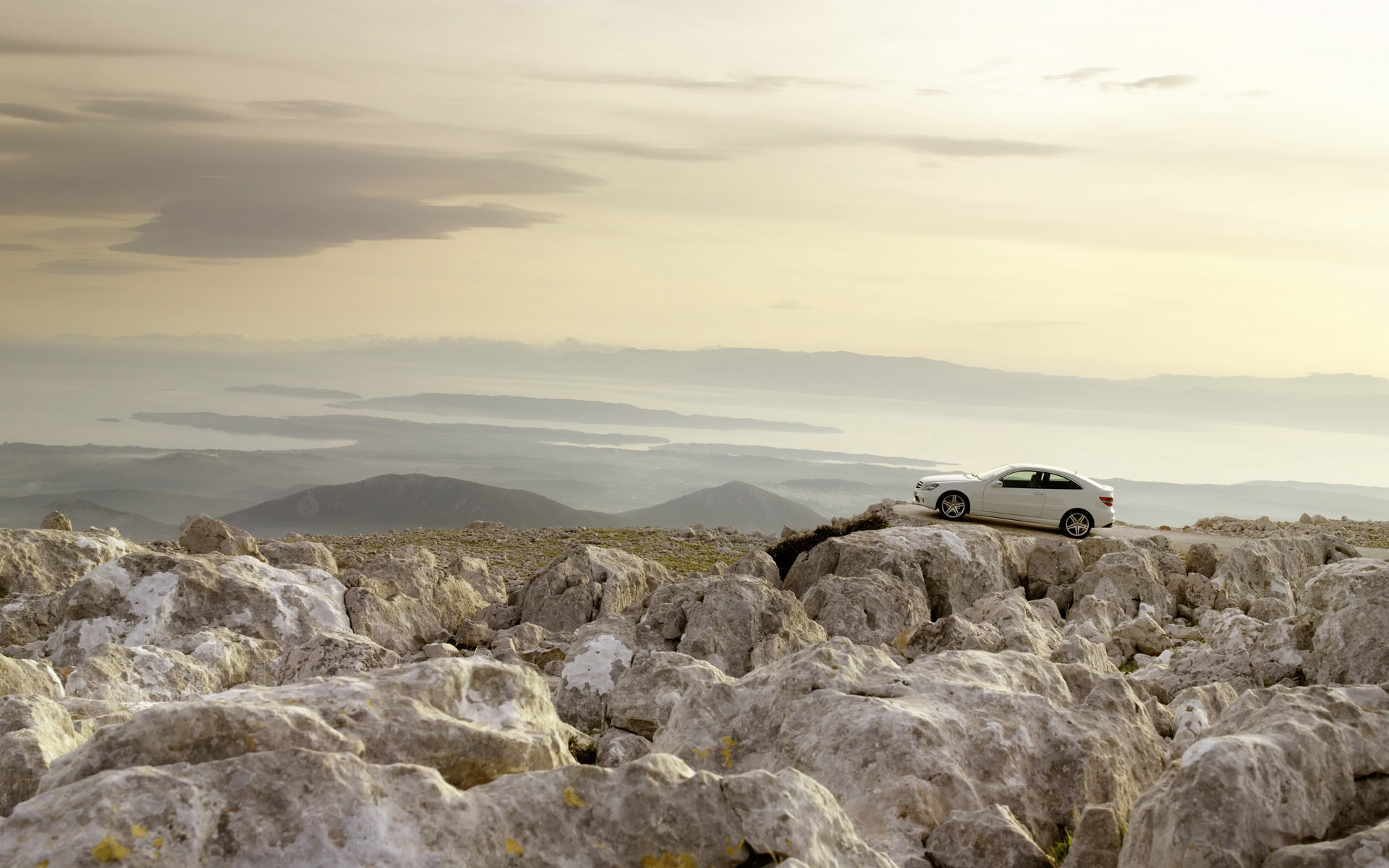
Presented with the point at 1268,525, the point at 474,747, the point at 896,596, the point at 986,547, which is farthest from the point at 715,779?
the point at 1268,525

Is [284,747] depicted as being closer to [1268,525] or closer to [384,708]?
[384,708]

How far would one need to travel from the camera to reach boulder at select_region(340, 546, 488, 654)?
704 inches

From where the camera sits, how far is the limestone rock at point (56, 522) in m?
22.1

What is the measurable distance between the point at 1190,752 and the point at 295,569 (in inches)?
641

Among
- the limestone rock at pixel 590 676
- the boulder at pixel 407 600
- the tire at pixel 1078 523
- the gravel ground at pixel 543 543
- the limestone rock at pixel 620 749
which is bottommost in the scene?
the gravel ground at pixel 543 543

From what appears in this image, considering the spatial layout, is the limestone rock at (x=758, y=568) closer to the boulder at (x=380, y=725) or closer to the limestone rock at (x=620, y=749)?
the limestone rock at (x=620, y=749)

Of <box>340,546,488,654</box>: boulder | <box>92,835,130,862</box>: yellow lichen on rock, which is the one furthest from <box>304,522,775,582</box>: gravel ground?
<box>92,835,130,862</box>: yellow lichen on rock

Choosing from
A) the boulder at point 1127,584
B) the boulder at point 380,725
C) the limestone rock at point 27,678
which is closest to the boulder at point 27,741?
the boulder at point 380,725

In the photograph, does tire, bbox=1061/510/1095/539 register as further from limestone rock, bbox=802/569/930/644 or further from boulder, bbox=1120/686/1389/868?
boulder, bbox=1120/686/1389/868

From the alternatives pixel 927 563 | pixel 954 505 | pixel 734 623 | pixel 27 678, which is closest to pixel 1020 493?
pixel 954 505

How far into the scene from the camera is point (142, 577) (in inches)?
649

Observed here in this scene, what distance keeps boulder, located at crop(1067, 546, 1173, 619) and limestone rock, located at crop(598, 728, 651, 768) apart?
14.3m

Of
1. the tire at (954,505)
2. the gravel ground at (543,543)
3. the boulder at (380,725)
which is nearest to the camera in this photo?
the boulder at (380,725)

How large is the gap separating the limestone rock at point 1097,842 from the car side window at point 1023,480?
1032 inches
